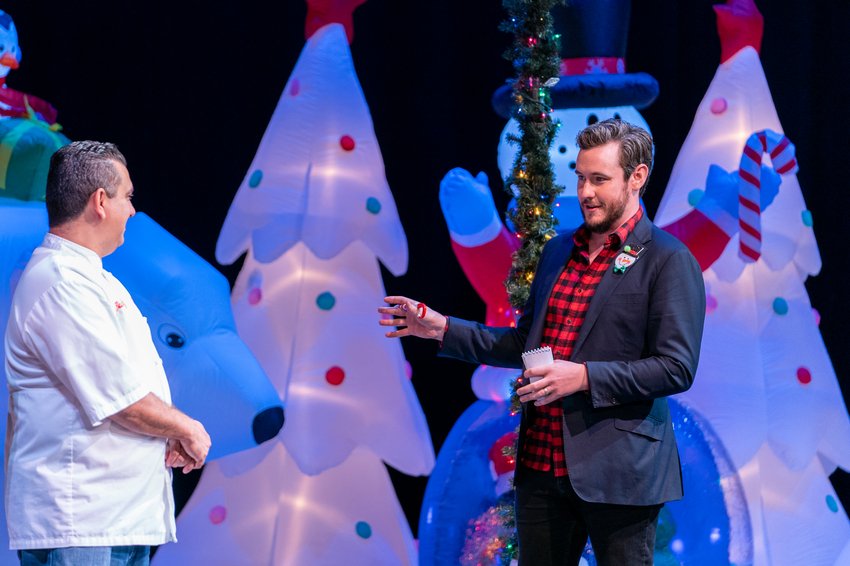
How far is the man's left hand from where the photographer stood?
180 cm

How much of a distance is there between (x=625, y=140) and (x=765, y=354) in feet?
5.06

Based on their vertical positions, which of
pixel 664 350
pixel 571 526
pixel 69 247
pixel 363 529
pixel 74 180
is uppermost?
pixel 74 180

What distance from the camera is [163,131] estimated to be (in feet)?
13.1

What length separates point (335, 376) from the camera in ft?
10.8

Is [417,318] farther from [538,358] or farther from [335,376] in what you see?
[335,376]

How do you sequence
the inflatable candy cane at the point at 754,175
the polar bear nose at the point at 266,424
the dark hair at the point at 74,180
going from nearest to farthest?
the dark hair at the point at 74,180
the polar bear nose at the point at 266,424
the inflatable candy cane at the point at 754,175

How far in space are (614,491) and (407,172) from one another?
2334 mm

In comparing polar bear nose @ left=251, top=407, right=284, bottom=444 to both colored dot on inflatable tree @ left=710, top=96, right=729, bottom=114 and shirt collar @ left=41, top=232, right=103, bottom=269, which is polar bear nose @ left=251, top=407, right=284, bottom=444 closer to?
shirt collar @ left=41, top=232, right=103, bottom=269

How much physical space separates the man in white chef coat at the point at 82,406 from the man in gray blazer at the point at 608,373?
66cm

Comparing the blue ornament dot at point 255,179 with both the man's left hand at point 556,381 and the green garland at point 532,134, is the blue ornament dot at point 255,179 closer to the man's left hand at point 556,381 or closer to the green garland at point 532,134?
the green garland at point 532,134

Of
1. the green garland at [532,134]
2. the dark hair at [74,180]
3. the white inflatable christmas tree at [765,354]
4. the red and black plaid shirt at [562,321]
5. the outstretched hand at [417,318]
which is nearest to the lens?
the dark hair at [74,180]

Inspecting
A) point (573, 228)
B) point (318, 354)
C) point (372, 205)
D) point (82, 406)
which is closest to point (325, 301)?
point (318, 354)

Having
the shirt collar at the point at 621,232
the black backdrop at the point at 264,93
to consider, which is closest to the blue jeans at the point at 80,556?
the shirt collar at the point at 621,232

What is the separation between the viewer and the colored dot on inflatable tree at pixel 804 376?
3.23 meters
